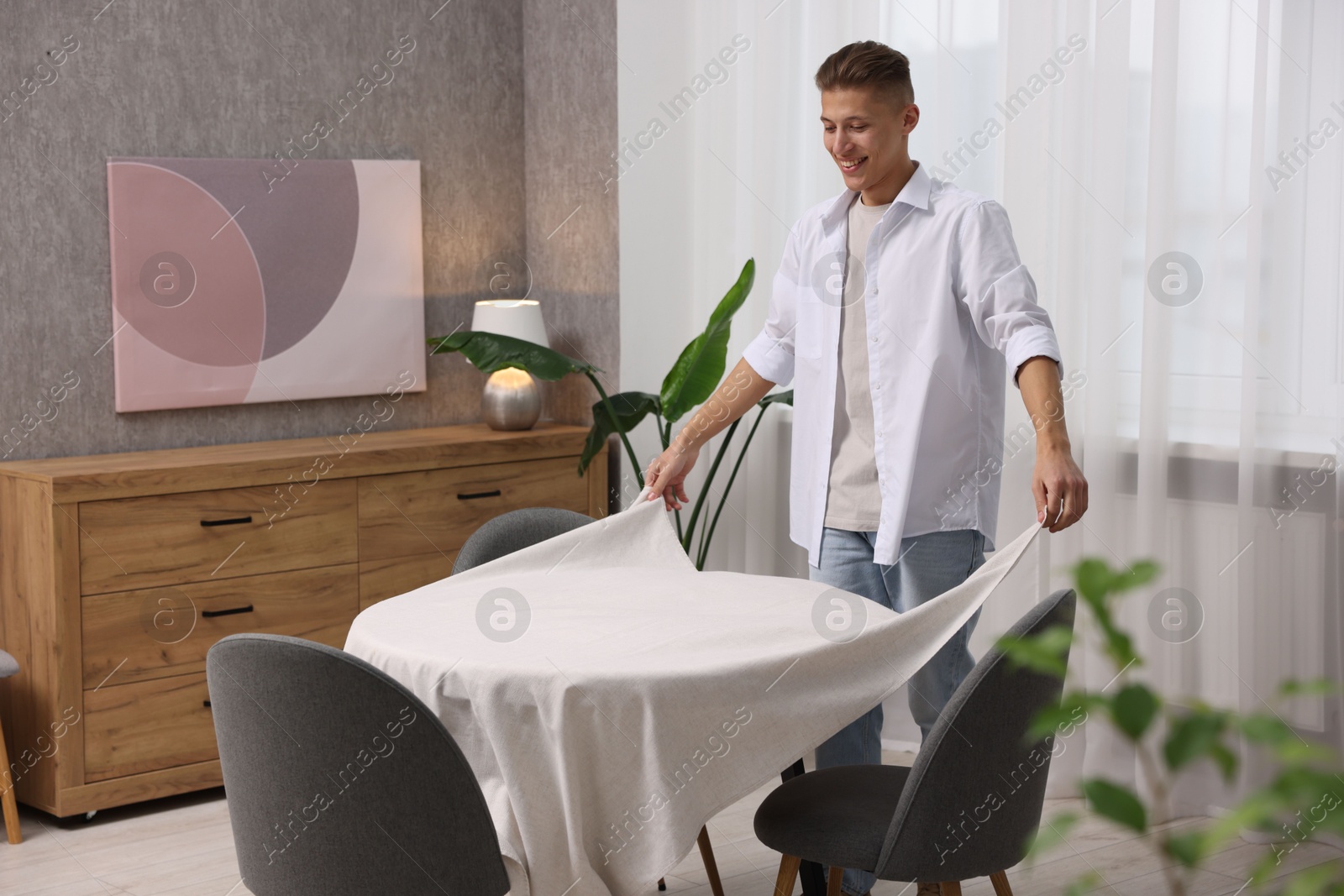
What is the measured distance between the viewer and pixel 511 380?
14.3ft

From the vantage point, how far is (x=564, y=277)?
469cm

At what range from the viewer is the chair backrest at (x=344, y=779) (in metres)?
1.76

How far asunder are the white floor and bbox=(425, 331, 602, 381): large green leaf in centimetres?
143

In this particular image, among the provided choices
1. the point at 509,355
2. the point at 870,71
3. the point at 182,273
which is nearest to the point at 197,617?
the point at 182,273

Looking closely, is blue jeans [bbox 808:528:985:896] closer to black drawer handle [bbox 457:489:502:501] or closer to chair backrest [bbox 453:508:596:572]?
chair backrest [bbox 453:508:596:572]

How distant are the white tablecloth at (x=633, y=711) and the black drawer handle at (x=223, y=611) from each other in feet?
5.43

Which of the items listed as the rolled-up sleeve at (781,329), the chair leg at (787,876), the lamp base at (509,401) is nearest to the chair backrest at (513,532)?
the rolled-up sleeve at (781,329)

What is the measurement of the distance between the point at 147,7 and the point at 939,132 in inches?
94.3

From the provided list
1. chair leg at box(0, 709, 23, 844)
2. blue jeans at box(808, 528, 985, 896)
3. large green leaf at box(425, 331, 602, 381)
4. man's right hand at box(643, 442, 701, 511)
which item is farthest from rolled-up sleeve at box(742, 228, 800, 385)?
chair leg at box(0, 709, 23, 844)

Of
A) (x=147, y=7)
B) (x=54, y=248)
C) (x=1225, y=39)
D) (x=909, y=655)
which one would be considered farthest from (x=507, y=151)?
(x=909, y=655)

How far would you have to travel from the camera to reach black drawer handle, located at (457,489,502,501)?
4.12 meters

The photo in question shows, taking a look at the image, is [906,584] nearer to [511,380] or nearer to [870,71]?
[870,71]

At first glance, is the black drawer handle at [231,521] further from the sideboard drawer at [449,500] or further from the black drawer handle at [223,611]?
the sideboard drawer at [449,500]

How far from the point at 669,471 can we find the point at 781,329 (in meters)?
0.41
